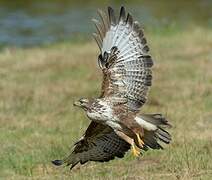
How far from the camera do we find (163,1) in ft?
104

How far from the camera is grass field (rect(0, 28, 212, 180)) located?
8.45 m

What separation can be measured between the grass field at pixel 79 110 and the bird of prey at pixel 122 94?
30cm

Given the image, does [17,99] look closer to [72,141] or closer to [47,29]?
[72,141]

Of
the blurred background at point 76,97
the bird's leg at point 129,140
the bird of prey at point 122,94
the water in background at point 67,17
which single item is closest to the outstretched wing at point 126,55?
the bird of prey at point 122,94

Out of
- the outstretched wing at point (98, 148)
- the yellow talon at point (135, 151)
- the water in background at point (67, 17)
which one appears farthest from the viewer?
the water in background at point (67, 17)

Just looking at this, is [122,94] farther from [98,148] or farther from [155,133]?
[98,148]

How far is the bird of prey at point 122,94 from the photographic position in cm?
777

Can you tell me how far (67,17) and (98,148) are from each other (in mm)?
18006

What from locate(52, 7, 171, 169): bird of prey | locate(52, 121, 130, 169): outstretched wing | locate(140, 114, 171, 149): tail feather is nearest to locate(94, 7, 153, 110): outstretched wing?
locate(52, 7, 171, 169): bird of prey

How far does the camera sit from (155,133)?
7.99 meters

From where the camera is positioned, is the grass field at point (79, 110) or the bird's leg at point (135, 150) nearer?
the bird's leg at point (135, 150)

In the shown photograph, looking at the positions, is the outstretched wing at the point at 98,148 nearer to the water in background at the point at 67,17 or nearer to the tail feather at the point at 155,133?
the tail feather at the point at 155,133

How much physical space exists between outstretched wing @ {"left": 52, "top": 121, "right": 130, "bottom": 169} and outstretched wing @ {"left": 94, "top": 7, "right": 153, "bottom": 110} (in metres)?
0.42

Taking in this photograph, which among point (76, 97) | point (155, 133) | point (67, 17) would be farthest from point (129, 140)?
point (67, 17)
